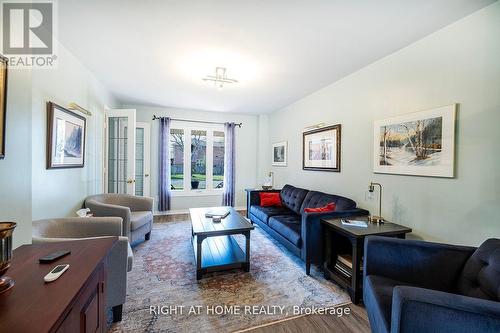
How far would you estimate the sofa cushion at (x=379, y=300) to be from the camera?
1.19 meters

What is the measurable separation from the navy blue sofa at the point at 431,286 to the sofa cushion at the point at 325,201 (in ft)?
3.86

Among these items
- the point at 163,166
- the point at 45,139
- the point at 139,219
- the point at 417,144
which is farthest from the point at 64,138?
the point at 417,144

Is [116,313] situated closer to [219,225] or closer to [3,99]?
[219,225]

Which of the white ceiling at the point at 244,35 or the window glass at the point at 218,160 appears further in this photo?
the window glass at the point at 218,160

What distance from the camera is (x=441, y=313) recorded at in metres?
0.98

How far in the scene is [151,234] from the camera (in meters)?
3.75

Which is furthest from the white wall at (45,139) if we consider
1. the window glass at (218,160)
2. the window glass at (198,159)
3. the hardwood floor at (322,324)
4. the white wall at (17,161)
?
the window glass at (218,160)

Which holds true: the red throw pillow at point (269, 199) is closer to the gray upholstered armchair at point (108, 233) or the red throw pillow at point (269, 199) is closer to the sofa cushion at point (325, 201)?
the sofa cushion at point (325, 201)

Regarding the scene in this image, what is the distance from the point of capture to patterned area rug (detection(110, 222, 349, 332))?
1752 mm

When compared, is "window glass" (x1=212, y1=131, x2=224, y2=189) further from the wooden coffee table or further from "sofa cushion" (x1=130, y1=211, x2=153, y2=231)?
the wooden coffee table

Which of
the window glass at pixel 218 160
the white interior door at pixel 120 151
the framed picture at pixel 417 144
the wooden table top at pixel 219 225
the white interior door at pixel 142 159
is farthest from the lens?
the window glass at pixel 218 160

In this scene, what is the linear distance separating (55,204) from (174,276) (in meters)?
1.51

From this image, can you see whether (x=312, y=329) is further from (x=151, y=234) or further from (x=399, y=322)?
(x=151, y=234)

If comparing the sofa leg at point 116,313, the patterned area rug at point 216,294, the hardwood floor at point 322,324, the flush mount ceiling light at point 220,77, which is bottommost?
the hardwood floor at point 322,324
